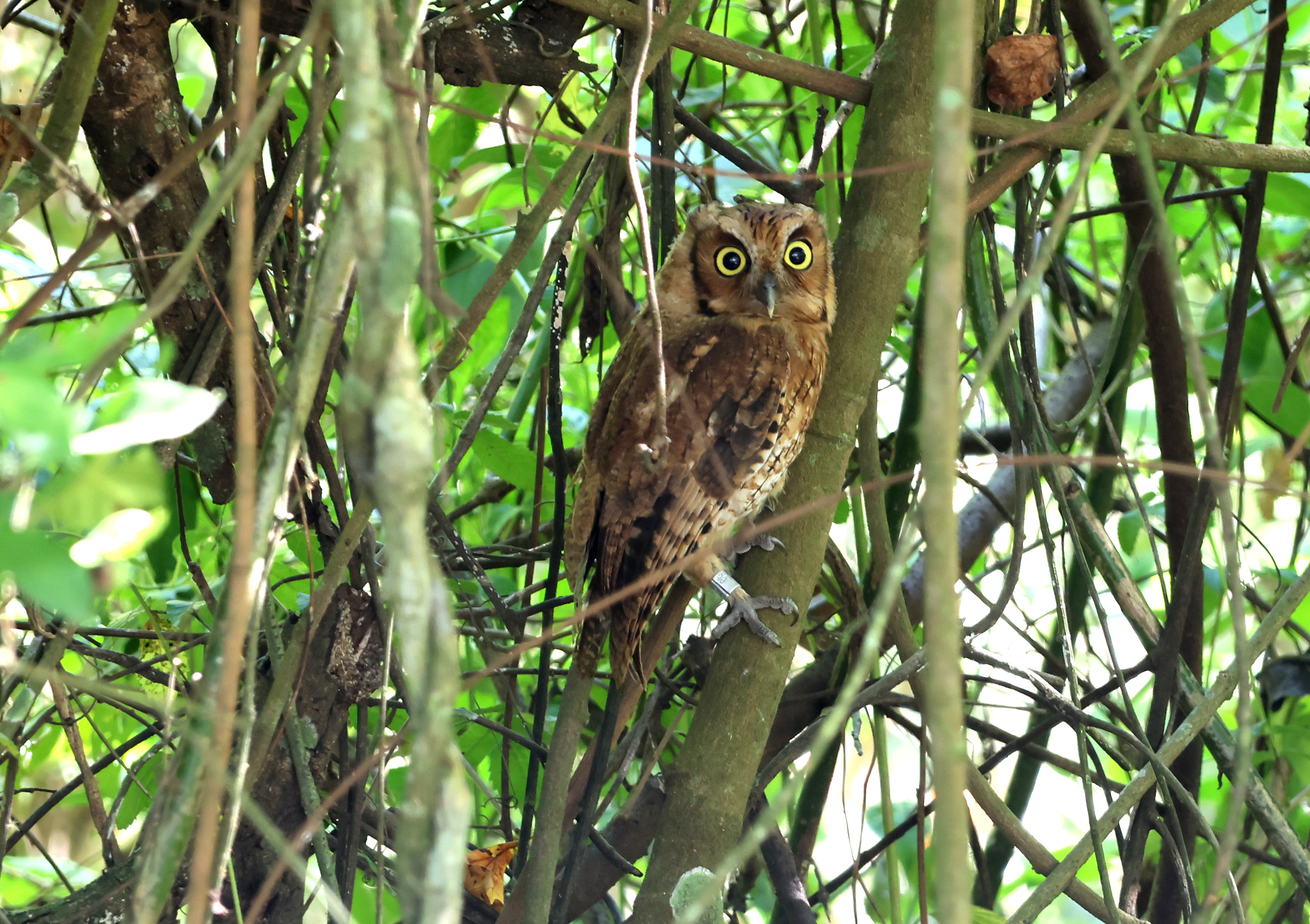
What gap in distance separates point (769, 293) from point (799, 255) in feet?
0.42

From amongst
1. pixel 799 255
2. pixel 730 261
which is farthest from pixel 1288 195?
pixel 730 261

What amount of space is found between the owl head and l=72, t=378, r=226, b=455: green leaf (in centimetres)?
167

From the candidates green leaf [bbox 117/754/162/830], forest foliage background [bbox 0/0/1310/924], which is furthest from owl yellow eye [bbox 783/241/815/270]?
green leaf [bbox 117/754/162/830]

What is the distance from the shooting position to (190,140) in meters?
1.69

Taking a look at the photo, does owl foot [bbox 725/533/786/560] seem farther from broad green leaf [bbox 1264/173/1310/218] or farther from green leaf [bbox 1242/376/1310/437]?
broad green leaf [bbox 1264/173/1310/218]

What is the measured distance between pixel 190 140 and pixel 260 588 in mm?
1081

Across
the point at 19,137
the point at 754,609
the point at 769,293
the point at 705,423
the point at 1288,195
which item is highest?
the point at 1288,195

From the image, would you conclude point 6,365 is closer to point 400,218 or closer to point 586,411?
point 400,218

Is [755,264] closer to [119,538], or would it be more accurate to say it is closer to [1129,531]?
[1129,531]

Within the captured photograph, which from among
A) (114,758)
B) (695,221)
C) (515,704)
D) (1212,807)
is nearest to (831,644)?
(515,704)

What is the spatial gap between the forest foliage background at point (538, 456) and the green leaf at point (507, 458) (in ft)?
0.04

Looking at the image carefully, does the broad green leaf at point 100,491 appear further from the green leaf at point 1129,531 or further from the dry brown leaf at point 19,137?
the green leaf at point 1129,531

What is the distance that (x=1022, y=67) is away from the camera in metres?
1.82

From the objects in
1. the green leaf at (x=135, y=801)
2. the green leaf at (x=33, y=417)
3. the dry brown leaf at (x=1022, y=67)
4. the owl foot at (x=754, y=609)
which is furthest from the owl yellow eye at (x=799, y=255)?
the green leaf at (x=33, y=417)
